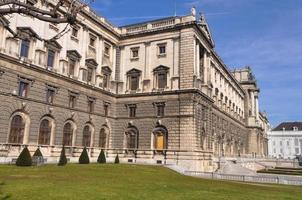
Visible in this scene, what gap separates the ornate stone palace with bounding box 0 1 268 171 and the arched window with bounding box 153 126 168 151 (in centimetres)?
14

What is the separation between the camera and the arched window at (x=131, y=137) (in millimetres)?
48706

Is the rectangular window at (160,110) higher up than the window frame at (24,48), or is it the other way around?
the window frame at (24,48)

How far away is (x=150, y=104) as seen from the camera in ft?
158

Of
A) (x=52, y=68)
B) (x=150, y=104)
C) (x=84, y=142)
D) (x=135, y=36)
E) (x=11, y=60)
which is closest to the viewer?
(x=11, y=60)

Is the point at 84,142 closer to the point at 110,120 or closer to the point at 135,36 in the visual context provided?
the point at 110,120

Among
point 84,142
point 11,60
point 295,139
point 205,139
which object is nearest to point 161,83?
point 205,139

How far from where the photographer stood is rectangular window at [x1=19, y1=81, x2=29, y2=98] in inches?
1362

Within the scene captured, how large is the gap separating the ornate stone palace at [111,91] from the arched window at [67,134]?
0.12 metres

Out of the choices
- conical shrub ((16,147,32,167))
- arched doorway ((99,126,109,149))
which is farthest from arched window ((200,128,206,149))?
conical shrub ((16,147,32,167))

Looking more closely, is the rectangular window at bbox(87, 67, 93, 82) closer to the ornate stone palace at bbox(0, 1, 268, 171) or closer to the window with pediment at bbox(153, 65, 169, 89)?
the ornate stone palace at bbox(0, 1, 268, 171)

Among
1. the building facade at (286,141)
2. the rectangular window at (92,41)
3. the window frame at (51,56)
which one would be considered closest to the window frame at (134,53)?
the rectangular window at (92,41)

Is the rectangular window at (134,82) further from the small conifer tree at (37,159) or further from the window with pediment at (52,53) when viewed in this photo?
the small conifer tree at (37,159)

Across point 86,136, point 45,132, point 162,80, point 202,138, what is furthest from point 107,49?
point 202,138

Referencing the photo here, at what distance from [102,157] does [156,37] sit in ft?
67.5
